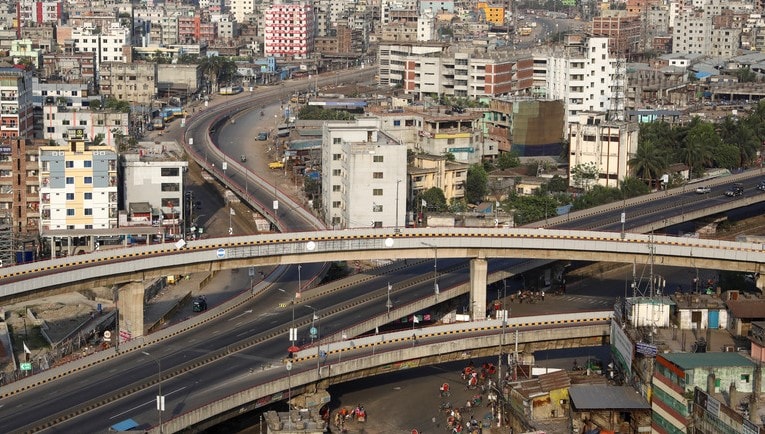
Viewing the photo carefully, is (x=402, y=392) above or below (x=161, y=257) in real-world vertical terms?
below

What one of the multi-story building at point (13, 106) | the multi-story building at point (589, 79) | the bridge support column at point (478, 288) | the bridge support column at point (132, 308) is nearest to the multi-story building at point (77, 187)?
the bridge support column at point (132, 308)

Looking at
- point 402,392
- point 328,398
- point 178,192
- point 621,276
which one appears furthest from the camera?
point 178,192

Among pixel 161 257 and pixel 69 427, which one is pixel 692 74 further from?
pixel 69 427

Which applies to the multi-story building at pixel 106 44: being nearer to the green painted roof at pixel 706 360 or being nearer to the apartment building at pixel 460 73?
the apartment building at pixel 460 73

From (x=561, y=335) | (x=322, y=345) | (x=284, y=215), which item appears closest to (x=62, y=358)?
(x=322, y=345)

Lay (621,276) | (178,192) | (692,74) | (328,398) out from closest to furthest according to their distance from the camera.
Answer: (328,398), (621,276), (178,192), (692,74)

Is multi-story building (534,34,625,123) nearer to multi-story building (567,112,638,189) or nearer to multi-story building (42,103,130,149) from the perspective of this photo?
multi-story building (567,112,638,189)
